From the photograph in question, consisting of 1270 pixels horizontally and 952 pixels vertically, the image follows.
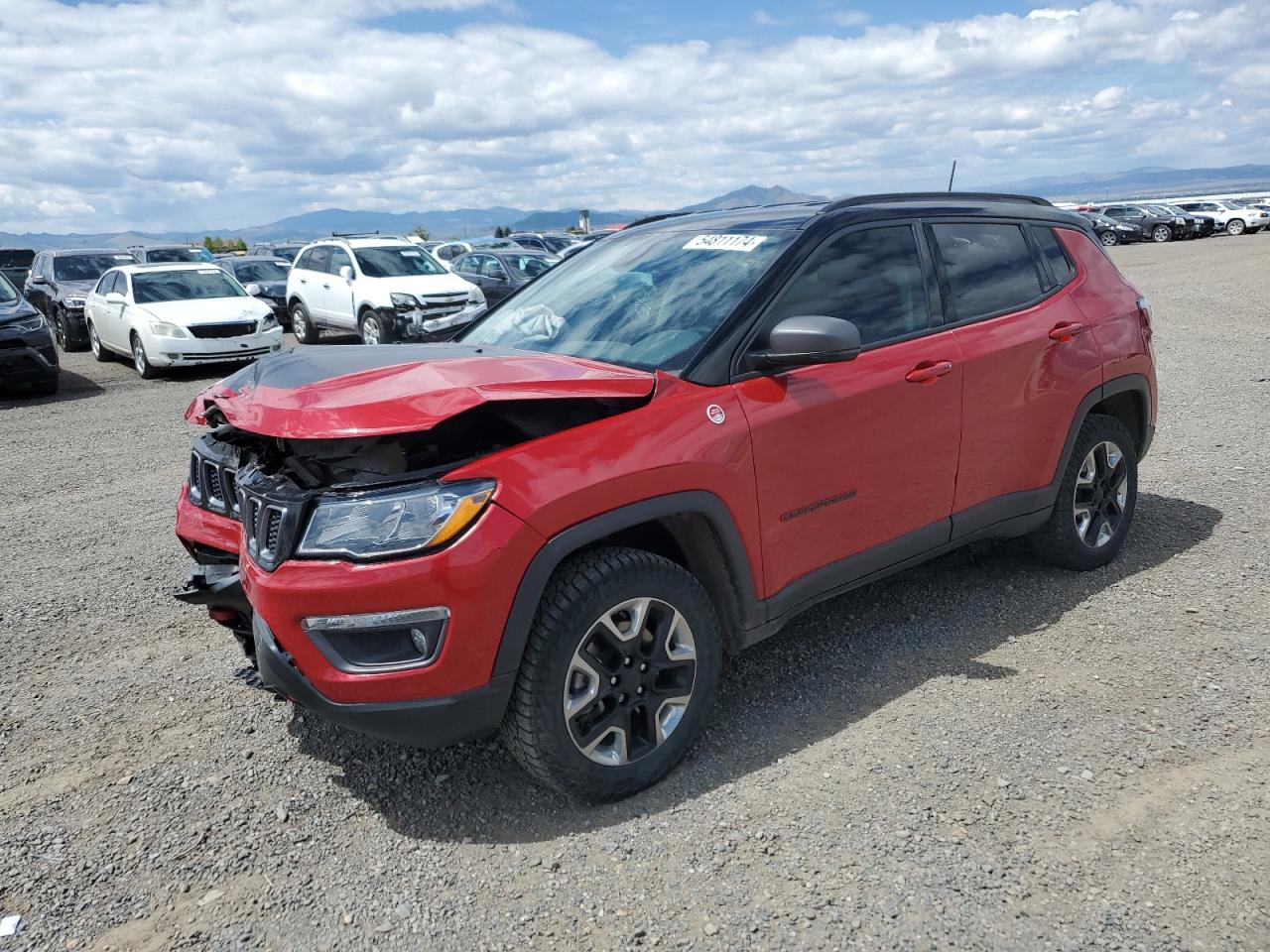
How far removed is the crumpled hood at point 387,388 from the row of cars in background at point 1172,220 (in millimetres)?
40919

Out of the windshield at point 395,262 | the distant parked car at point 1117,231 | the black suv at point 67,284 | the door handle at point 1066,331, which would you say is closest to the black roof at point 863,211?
the door handle at point 1066,331

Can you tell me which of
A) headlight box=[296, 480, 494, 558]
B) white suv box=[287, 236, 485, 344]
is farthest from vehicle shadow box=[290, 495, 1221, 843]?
white suv box=[287, 236, 485, 344]

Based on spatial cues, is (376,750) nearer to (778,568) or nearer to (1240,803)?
(778,568)

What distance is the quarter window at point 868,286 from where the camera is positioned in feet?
11.4

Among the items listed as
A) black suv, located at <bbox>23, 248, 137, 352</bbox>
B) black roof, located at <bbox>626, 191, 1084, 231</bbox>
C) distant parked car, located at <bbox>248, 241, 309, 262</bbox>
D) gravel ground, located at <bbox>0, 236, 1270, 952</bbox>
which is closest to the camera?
gravel ground, located at <bbox>0, 236, 1270, 952</bbox>

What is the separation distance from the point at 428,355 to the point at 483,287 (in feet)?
50.2

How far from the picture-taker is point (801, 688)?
3.67 m

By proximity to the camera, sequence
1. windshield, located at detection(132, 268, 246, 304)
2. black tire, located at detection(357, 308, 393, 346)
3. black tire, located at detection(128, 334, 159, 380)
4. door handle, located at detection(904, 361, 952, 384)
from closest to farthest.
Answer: door handle, located at detection(904, 361, 952, 384)
black tire, located at detection(128, 334, 159, 380)
windshield, located at detection(132, 268, 246, 304)
black tire, located at detection(357, 308, 393, 346)

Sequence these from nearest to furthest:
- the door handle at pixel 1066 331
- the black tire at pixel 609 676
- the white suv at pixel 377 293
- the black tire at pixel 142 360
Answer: the black tire at pixel 609 676 → the door handle at pixel 1066 331 → the black tire at pixel 142 360 → the white suv at pixel 377 293

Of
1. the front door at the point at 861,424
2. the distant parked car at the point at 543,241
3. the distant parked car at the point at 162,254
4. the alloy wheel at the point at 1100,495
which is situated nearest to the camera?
the front door at the point at 861,424

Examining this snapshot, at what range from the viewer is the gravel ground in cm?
251

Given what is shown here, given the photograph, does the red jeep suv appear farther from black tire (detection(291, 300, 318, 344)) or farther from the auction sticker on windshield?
black tire (detection(291, 300, 318, 344))

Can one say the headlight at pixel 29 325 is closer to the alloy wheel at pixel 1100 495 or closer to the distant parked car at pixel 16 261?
the alloy wheel at pixel 1100 495

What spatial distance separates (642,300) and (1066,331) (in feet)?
6.39
